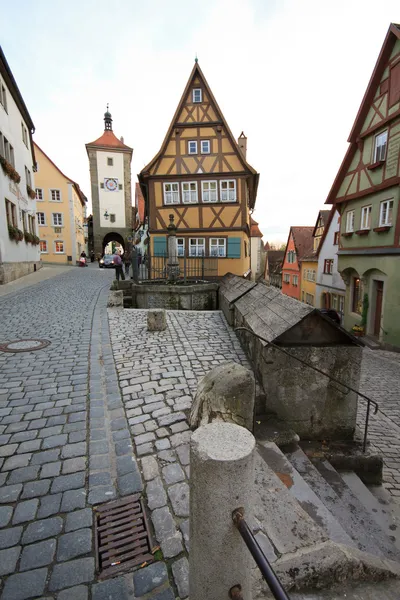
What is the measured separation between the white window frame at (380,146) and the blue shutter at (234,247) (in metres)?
7.71

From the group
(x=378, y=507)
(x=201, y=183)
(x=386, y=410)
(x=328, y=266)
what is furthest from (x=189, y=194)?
(x=378, y=507)

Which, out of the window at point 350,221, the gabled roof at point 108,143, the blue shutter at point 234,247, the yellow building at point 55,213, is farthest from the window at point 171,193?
the gabled roof at point 108,143

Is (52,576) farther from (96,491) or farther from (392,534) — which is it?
(392,534)

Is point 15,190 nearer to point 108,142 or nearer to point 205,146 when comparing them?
point 205,146

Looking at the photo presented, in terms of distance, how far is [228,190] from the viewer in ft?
60.2

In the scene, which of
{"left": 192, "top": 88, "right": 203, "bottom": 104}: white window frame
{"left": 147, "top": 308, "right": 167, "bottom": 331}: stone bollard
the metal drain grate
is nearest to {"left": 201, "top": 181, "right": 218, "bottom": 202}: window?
{"left": 192, "top": 88, "right": 203, "bottom": 104}: white window frame

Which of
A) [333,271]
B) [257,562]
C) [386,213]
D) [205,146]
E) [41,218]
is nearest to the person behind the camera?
[257,562]

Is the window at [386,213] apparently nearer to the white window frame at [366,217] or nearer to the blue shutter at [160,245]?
the white window frame at [366,217]

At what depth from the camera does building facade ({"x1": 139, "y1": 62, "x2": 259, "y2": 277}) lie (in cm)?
1795

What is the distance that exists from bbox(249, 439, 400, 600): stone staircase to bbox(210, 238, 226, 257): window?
1604 cm

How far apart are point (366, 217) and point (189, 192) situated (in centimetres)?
969

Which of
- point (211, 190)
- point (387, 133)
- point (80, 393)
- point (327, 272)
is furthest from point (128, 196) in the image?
point (80, 393)

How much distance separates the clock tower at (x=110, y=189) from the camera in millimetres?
39719

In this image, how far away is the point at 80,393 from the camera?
13.5ft
